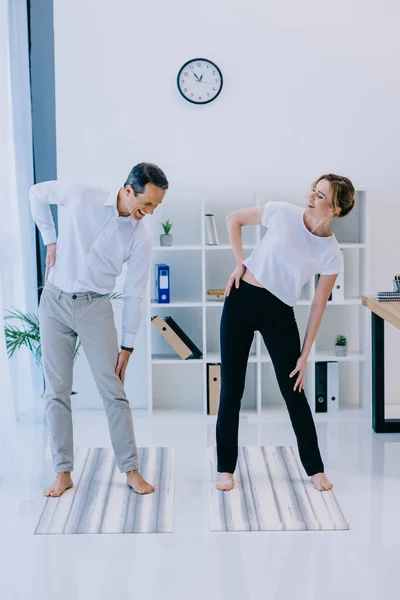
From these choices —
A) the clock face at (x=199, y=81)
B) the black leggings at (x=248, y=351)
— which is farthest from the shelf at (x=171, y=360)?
the clock face at (x=199, y=81)

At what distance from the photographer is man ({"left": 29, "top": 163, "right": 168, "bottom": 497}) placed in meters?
3.00

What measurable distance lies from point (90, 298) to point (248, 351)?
687 millimetres

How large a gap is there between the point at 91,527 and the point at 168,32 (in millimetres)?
2768

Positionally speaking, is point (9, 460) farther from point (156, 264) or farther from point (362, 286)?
point (362, 286)

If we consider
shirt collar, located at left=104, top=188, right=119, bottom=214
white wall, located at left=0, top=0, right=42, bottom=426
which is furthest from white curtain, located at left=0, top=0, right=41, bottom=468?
shirt collar, located at left=104, top=188, right=119, bottom=214

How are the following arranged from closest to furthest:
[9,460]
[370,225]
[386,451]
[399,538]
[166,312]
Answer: [399,538], [9,460], [386,451], [370,225], [166,312]

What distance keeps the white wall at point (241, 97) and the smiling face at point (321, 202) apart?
4.37ft

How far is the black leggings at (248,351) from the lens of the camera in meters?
3.14

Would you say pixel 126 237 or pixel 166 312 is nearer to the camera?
pixel 126 237

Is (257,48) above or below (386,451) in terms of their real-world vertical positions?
above

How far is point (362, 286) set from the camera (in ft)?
14.5

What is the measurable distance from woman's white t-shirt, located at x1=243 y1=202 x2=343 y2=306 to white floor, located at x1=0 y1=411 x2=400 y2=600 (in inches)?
36.0

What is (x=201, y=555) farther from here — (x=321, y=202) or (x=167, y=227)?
(x=167, y=227)

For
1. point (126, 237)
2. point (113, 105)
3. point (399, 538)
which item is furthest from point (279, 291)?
point (113, 105)
